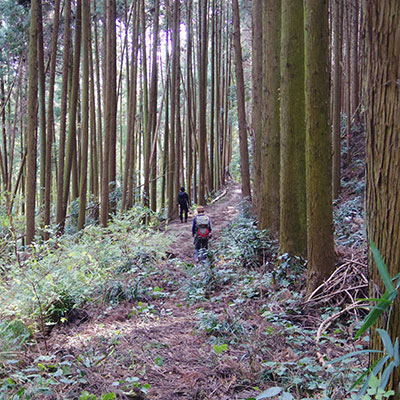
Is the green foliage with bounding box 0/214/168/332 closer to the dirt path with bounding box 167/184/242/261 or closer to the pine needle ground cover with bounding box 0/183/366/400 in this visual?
the pine needle ground cover with bounding box 0/183/366/400

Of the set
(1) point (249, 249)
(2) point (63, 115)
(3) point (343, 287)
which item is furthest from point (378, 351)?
(2) point (63, 115)

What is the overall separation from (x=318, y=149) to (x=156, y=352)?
2983mm

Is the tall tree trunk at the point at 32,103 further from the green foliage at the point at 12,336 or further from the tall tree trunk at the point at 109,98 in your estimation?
the green foliage at the point at 12,336

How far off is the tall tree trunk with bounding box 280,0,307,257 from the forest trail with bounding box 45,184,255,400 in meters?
1.51

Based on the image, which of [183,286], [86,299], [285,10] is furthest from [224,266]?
[285,10]

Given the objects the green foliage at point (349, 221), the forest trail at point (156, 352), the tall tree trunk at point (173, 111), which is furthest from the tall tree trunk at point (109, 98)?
the green foliage at point (349, 221)

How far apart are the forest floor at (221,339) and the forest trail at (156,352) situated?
1cm

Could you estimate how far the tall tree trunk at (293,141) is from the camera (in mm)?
6125

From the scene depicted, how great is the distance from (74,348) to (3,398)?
1.12 metres

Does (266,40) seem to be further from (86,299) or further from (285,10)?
(86,299)

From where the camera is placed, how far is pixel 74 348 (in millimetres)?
4129

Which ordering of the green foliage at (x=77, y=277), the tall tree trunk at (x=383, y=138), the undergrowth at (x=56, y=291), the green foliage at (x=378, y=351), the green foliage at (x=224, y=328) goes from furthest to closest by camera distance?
1. the green foliage at (x=77, y=277)
2. the green foliage at (x=224, y=328)
3. the undergrowth at (x=56, y=291)
4. the tall tree trunk at (x=383, y=138)
5. the green foliage at (x=378, y=351)

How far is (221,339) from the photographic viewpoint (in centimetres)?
420

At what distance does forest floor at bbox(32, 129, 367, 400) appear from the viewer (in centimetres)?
321
